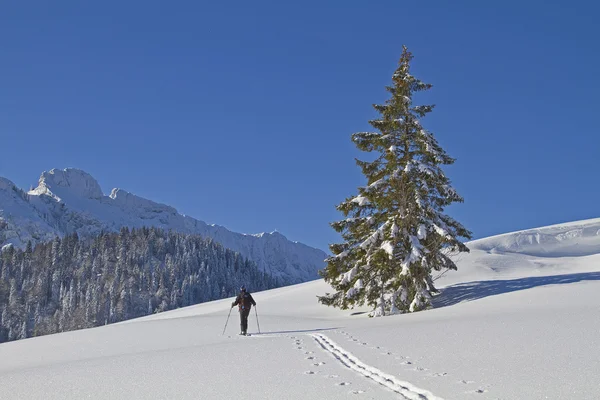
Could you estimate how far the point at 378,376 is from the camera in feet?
24.5

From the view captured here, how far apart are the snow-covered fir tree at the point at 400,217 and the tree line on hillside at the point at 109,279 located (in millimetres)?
114375

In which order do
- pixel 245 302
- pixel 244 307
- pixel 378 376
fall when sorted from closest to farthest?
1. pixel 378 376
2. pixel 244 307
3. pixel 245 302

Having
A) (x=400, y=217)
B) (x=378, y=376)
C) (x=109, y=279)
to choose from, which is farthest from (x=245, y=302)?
(x=109, y=279)

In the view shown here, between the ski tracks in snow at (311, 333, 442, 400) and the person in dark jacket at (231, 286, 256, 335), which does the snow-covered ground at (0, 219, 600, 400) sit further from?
the person in dark jacket at (231, 286, 256, 335)

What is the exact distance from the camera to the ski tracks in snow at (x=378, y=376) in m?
6.16

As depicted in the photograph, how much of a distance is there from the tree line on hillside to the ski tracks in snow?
124 meters

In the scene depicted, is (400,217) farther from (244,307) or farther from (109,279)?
(109,279)

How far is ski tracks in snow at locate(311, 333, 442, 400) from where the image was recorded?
616cm

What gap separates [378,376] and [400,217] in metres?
15.3

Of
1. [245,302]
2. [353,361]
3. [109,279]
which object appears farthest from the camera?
[109,279]

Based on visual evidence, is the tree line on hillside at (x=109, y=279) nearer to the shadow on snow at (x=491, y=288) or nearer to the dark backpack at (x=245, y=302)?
the dark backpack at (x=245, y=302)

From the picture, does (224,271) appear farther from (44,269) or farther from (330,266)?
(330,266)

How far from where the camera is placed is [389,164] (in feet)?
73.4

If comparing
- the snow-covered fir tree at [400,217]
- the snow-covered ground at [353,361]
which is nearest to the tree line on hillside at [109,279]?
the snow-covered fir tree at [400,217]
